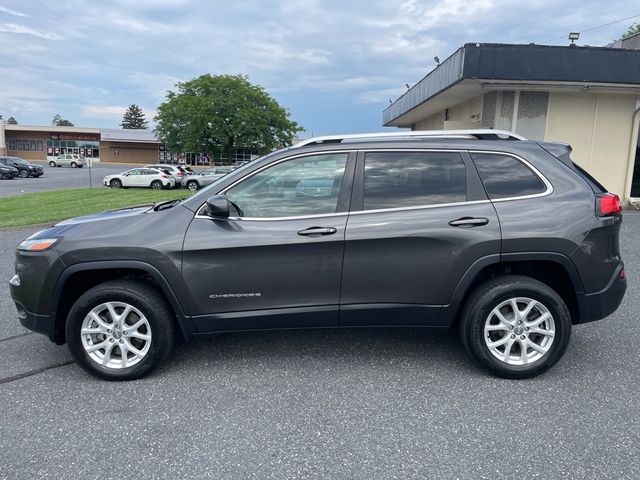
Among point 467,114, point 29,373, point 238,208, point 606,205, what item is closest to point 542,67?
point 467,114

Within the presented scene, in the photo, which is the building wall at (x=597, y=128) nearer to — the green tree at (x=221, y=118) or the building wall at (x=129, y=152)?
the green tree at (x=221, y=118)

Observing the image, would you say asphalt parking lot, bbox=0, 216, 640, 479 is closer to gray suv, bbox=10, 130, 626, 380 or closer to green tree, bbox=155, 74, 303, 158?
gray suv, bbox=10, 130, 626, 380

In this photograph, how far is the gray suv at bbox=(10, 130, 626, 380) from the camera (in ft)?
10.8

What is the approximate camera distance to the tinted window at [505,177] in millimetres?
3426

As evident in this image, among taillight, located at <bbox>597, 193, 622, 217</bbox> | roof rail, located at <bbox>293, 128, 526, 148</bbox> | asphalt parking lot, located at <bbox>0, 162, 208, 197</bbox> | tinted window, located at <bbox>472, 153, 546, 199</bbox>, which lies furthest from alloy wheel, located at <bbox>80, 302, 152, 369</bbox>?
asphalt parking lot, located at <bbox>0, 162, 208, 197</bbox>

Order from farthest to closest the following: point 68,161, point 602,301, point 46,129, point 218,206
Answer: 1. point 46,129
2. point 68,161
3. point 602,301
4. point 218,206

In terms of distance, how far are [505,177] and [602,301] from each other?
118 cm

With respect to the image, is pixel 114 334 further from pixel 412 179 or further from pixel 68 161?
pixel 68 161

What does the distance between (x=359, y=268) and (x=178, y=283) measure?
1322mm

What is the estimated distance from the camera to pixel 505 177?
11.3 feet

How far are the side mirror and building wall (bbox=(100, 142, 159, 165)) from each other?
215ft

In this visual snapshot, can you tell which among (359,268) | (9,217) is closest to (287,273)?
(359,268)

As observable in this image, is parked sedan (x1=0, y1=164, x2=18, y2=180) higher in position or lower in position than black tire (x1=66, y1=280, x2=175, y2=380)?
higher

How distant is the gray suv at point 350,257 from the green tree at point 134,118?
12892cm
